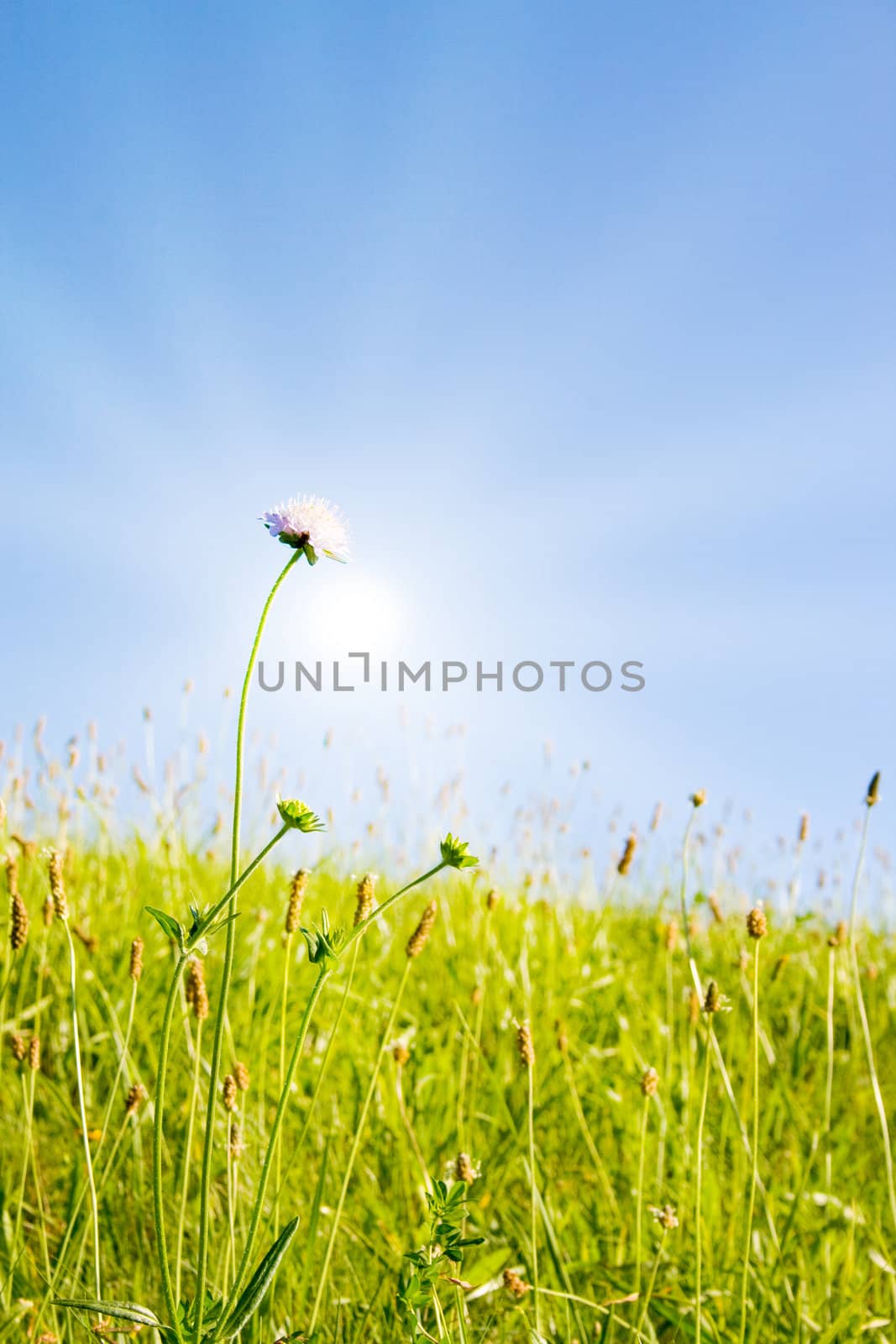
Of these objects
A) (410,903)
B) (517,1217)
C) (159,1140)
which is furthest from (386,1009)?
(159,1140)

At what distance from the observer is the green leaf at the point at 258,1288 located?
3.32ft

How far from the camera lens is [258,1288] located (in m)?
1.03

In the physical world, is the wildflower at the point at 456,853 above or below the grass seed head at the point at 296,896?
above

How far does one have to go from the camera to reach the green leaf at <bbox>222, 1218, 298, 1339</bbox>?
3.32 feet

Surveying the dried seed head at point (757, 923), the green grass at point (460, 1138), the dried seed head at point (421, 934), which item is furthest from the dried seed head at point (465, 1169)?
the dried seed head at point (757, 923)

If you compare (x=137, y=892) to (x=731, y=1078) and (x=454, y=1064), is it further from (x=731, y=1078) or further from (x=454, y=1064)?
(x=731, y=1078)

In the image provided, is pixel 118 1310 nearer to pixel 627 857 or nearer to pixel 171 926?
pixel 171 926

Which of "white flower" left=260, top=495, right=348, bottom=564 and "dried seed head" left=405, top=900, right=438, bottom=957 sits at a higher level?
"white flower" left=260, top=495, right=348, bottom=564

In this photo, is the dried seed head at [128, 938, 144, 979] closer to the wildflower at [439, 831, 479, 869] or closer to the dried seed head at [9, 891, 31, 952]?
the dried seed head at [9, 891, 31, 952]

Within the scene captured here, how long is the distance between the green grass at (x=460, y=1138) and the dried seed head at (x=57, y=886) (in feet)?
0.26

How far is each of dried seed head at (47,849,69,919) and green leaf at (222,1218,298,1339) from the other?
18.5 inches

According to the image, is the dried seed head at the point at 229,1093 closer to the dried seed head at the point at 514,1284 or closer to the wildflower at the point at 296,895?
the wildflower at the point at 296,895

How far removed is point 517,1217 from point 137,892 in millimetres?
2060

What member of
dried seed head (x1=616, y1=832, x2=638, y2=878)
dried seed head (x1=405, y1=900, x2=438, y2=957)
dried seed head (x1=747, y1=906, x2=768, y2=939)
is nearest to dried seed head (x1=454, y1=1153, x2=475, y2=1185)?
dried seed head (x1=405, y1=900, x2=438, y2=957)
